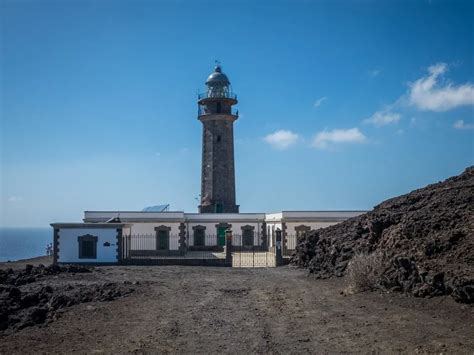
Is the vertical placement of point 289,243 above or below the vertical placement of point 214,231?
below

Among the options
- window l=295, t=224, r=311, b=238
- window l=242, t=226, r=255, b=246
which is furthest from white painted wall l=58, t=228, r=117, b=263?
window l=295, t=224, r=311, b=238

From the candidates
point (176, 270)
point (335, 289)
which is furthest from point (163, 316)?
point (176, 270)

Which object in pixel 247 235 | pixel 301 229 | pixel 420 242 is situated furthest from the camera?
pixel 247 235

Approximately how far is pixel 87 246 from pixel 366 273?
695 inches

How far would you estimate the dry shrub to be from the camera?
16.1 meters

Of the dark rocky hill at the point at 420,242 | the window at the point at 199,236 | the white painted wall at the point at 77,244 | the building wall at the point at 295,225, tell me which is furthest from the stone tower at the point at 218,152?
the dark rocky hill at the point at 420,242

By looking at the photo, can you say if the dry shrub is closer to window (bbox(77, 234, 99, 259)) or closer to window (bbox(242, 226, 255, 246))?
window (bbox(77, 234, 99, 259))

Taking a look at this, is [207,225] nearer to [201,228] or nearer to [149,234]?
[201,228]

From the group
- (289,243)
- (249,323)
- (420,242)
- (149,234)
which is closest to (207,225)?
(149,234)

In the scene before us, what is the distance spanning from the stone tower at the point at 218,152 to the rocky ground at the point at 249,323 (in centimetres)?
2306

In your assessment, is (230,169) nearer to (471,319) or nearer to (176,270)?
(176,270)

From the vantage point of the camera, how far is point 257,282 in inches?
818

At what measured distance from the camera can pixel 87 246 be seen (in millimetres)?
29375

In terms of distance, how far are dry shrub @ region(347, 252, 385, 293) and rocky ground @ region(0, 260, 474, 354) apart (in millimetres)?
494
